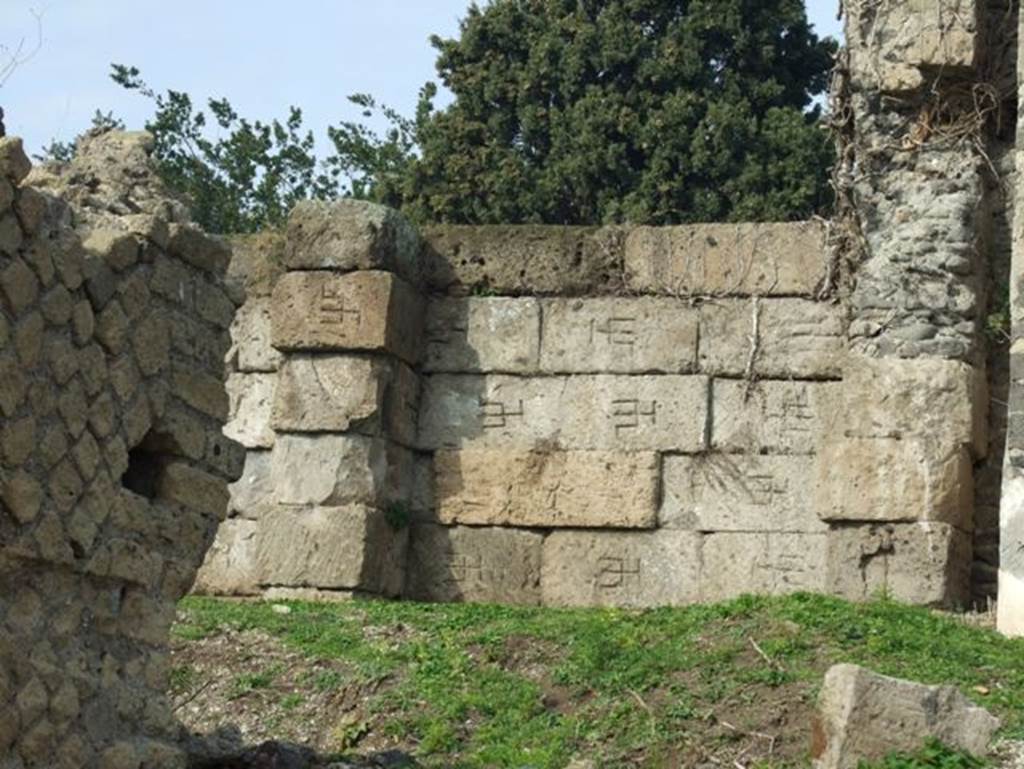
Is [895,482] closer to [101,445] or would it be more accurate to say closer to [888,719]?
[888,719]

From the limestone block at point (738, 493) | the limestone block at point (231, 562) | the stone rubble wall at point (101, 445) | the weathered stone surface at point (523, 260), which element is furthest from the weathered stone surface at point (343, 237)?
the stone rubble wall at point (101, 445)

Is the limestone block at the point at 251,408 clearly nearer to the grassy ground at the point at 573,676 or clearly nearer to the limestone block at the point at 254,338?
the limestone block at the point at 254,338

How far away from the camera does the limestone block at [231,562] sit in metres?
13.4

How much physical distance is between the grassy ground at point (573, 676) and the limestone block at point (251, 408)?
2.20 m

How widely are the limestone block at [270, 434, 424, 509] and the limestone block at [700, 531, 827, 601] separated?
1.98m

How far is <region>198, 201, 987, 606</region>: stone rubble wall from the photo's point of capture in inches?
515

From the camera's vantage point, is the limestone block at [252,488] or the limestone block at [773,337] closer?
the limestone block at [773,337]

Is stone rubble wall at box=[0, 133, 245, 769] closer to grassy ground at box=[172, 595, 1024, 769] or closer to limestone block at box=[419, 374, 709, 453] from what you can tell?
grassy ground at box=[172, 595, 1024, 769]

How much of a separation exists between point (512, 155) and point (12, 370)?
17.1 m

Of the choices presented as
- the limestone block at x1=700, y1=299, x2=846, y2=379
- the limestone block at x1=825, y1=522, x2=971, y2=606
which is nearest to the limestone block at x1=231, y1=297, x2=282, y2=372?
the limestone block at x1=700, y1=299, x2=846, y2=379

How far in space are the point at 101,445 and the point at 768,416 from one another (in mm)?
6358

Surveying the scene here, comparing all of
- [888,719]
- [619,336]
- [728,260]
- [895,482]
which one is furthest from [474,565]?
[888,719]

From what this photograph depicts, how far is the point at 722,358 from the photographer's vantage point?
13.3 metres

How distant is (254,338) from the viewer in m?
13.9
